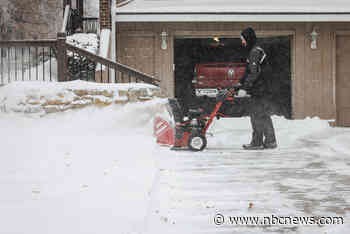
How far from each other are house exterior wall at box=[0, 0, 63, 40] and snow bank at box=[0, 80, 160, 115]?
18.7m

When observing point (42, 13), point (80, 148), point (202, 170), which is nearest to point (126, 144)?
point (80, 148)

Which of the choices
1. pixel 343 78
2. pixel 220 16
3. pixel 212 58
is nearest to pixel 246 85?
pixel 220 16

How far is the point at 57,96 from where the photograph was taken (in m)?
7.87

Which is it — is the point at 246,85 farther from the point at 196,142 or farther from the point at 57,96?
the point at 57,96

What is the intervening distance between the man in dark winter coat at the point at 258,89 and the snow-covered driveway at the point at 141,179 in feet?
1.35

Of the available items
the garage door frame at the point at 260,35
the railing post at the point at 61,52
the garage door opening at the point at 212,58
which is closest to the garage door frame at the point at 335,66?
the garage door frame at the point at 260,35

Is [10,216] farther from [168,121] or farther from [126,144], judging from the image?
[168,121]

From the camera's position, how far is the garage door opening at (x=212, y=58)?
17.1 meters

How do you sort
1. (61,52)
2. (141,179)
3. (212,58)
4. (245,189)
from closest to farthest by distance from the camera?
(245,189) < (141,179) < (61,52) < (212,58)

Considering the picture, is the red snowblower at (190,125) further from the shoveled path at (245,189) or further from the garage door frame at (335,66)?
the garage door frame at (335,66)

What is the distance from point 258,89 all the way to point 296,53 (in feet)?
24.0

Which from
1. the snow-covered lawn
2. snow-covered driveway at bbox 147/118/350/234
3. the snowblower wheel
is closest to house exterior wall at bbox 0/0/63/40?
the snow-covered lawn

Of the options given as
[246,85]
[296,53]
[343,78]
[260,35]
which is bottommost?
[246,85]

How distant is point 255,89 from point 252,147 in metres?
0.96
